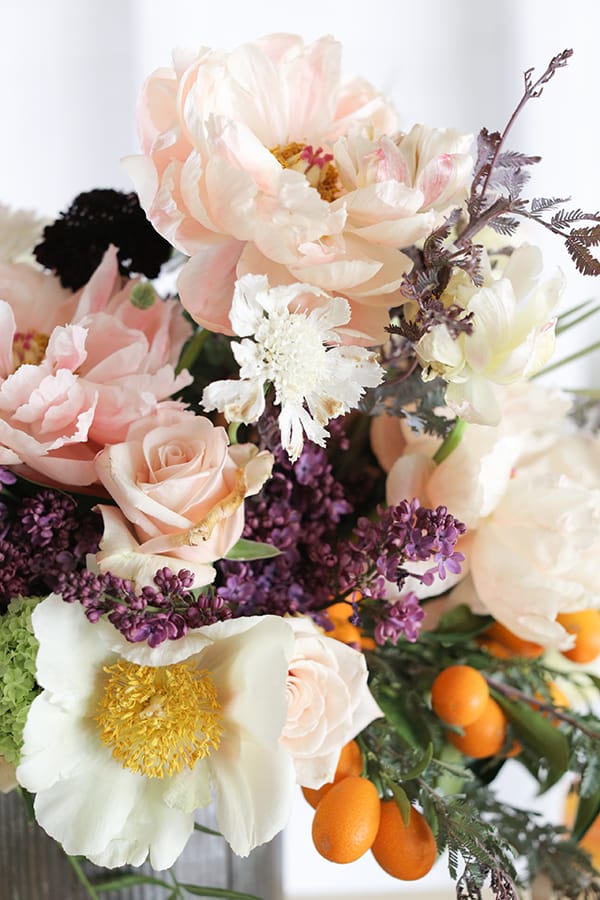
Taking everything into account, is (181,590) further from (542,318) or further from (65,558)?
(542,318)

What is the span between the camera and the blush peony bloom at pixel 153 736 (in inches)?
16.9

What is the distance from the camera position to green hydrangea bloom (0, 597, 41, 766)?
43cm

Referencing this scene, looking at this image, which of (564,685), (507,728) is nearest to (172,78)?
(507,728)

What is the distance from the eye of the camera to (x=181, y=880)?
1.86ft

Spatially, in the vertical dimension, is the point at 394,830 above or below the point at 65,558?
below

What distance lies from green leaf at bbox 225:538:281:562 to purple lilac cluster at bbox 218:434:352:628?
17mm

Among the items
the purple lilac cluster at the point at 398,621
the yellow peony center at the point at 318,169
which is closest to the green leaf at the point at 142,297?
the yellow peony center at the point at 318,169

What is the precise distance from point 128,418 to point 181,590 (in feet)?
0.30

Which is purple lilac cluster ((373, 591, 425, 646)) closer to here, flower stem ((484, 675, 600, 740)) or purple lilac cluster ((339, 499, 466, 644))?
purple lilac cluster ((339, 499, 466, 644))

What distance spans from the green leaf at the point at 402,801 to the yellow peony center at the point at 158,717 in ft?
0.34

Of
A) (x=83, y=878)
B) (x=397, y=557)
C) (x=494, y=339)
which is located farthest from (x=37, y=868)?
(x=494, y=339)

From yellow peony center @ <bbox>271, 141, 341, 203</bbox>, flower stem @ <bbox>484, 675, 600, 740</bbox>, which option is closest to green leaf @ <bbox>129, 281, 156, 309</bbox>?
yellow peony center @ <bbox>271, 141, 341, 203</bbox>

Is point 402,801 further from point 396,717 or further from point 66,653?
point 66,653

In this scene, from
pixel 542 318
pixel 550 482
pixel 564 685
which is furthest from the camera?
pixel 564 685
